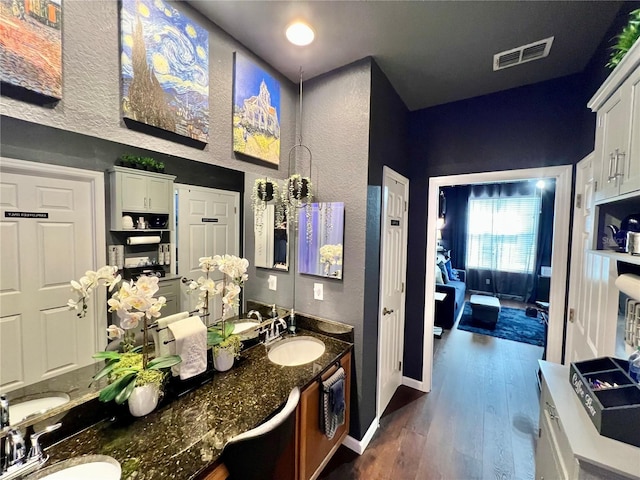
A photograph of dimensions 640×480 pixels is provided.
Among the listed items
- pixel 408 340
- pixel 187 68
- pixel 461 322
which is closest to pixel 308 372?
pixel 408 340

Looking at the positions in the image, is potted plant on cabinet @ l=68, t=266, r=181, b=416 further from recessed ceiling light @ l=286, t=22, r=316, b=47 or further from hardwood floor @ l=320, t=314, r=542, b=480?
recessed ceiling light @ l=286, t=22, r=316, b=47

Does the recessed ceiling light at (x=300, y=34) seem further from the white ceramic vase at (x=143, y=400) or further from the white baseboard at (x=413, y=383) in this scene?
the white baseboard at (x=413, y=383)

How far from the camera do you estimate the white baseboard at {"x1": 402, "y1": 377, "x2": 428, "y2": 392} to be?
267 cm

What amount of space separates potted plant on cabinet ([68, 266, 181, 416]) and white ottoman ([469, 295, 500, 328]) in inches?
Result: 185

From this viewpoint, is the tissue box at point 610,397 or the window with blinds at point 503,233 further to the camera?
the window with blinds at point 503,233

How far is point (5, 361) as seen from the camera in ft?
2.83

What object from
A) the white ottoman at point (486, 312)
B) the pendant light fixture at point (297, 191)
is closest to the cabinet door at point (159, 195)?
the pendant light fixture at point (297, 191)

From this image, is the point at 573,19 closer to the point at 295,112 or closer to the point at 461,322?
the point at 295,112

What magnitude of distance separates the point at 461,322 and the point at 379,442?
10.8 ft

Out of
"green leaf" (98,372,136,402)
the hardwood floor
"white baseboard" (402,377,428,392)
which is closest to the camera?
"green leaf" (98,372,136,402)

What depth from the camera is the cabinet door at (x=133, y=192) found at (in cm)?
115

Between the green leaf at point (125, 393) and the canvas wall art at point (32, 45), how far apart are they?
1.17 meters

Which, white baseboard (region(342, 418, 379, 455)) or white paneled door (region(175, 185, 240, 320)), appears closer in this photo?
white paneled door (region(175, 185, 240, 320))

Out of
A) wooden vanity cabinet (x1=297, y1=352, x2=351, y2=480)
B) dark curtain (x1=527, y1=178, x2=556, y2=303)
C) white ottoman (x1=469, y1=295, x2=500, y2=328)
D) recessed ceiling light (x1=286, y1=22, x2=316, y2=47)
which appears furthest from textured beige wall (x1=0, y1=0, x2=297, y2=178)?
dark curtain (x1=527, y1=178, x2=556, y2=303)
